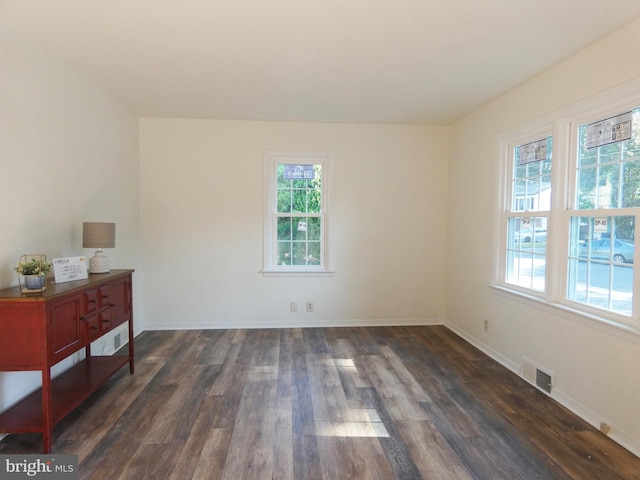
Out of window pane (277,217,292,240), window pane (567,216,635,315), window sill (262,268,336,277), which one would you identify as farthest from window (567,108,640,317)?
window pane (277,217,292,240)

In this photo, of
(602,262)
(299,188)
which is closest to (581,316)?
(602,262)

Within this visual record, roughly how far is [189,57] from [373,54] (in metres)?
1.39

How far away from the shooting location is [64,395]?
2266 mm

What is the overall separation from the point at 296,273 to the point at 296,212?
2.59 ft

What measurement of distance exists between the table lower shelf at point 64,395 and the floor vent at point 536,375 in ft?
11.3

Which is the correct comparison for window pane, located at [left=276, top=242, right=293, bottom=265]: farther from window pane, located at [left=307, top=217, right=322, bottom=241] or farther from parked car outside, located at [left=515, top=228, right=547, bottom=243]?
parked car outside, located at [left=515, top=228, right=547, bottom=243]

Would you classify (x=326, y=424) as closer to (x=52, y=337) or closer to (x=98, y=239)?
(x=52, y=337)

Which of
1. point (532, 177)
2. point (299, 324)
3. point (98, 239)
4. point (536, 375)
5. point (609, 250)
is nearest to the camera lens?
point (609, 250)

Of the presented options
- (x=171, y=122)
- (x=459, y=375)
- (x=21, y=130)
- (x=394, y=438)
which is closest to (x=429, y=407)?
(x=394, y=438)

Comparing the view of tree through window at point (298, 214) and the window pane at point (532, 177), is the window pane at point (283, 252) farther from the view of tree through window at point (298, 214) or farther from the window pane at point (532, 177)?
the window pane at point (532, 177)

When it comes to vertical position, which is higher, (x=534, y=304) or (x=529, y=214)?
(x=529, y=214)

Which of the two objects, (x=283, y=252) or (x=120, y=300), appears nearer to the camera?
(x=120, y=300)

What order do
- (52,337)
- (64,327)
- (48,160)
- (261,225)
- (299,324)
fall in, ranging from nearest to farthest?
(52,337) → (64,327) → (48,160) → (261,225) → (299,324)

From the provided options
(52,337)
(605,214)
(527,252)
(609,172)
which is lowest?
(52,337)
